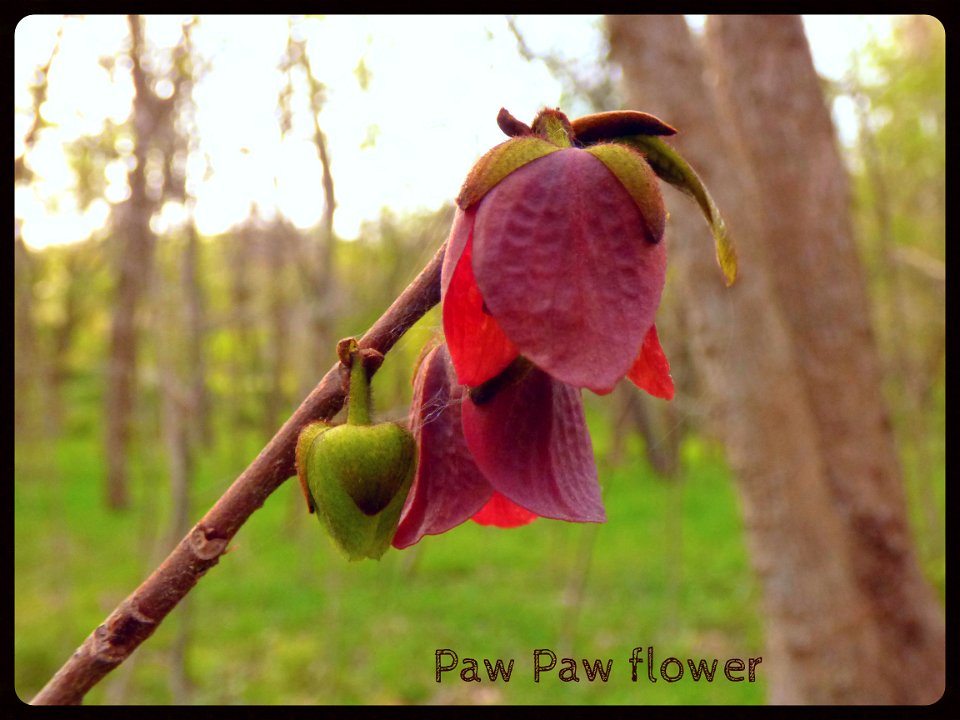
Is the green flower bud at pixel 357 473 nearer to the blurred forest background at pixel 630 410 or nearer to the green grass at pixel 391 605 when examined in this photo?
the blurred forest background at pixel 630 410

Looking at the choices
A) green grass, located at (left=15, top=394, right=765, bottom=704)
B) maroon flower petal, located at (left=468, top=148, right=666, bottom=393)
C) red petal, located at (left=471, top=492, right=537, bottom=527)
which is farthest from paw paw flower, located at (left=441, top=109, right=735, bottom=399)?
green grass, located at (left=15, top=394, right=765, bottom=704)

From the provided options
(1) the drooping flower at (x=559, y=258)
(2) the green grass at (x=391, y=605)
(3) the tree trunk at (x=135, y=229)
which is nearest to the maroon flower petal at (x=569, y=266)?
(1) the drooping flower at (x=559, y=258)

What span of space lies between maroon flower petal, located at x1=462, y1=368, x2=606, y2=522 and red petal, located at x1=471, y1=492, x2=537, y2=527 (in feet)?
0.24

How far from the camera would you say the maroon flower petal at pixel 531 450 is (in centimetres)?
50

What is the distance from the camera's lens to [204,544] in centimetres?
50

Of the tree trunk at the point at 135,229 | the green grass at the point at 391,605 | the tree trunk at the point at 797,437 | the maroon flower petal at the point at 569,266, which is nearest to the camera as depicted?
the maroon flower petal at the point at 569,266

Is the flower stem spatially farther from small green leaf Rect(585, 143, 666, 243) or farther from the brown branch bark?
small green leaf Rect(585, 143, 666, 243)

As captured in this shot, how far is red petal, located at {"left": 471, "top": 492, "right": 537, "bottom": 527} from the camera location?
0.58 m

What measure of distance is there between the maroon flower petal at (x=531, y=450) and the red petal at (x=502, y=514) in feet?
0.24

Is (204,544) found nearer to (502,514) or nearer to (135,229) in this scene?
(502,514)
